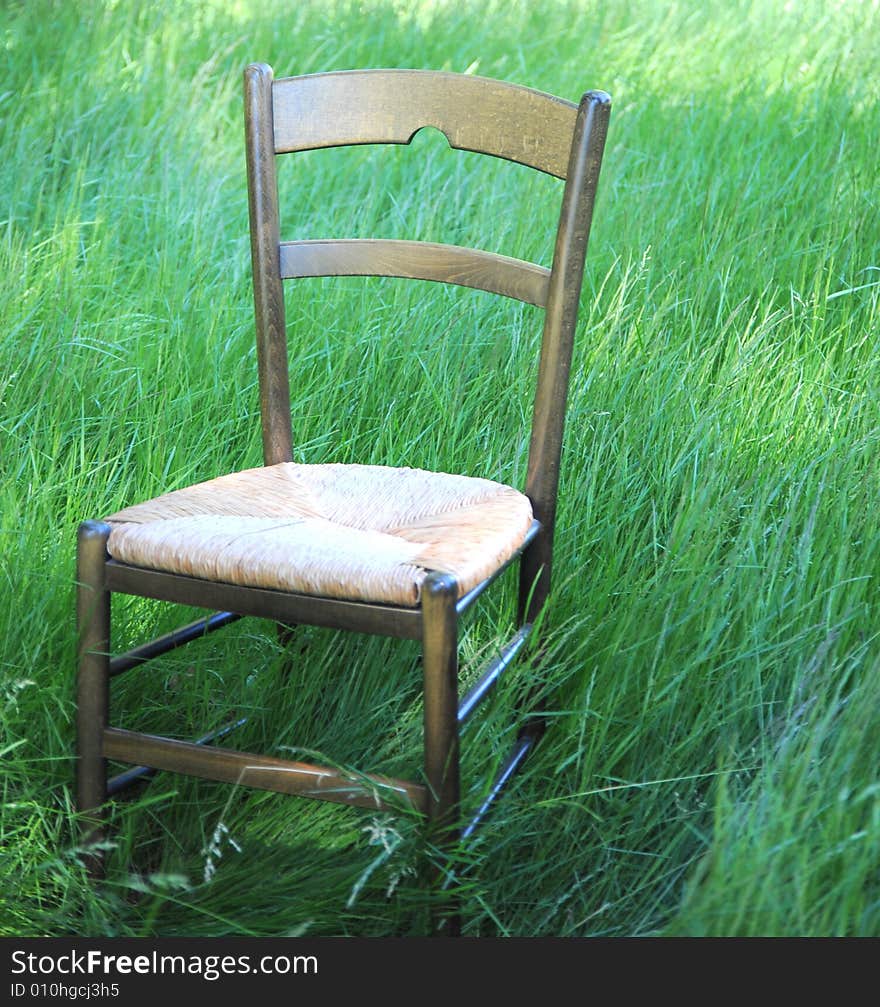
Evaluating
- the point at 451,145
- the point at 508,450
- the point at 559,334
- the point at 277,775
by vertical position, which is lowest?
the point at 277,775

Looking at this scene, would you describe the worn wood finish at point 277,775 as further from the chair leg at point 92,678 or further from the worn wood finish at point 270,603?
the worn wood finish at point 270,603

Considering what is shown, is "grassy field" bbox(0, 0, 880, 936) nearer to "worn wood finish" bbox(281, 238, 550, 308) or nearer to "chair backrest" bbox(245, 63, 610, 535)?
"chair backrest" bbox(245, 63, 610, 535)

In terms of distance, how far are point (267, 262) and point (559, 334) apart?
1.52 ft

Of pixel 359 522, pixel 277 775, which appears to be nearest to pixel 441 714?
pixel 277 775

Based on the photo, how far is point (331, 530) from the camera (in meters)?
1.54

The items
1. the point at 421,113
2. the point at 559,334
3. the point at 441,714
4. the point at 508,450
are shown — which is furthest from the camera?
the point at 508,450

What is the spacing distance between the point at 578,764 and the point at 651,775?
0.34 feet

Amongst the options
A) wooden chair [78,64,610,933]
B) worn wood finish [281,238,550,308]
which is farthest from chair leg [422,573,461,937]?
worn wood finish [281,238,550,308]

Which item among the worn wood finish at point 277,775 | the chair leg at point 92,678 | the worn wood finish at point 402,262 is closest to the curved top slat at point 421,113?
the worn wood finish at point 402,262

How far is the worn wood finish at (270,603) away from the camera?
1.37 meters

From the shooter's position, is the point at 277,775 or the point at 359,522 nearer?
the point at 277,775

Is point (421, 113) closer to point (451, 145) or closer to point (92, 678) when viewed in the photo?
point (451, 145)

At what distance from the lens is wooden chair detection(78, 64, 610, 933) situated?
1.39 metres

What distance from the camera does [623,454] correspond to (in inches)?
83.9
